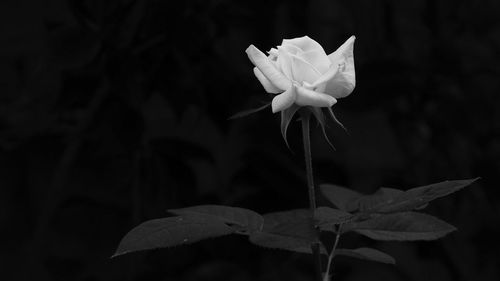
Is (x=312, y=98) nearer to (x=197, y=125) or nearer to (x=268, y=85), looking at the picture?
(x=268, y=85)

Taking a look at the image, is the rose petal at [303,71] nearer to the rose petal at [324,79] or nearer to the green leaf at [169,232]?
the rose petal at [324,79]

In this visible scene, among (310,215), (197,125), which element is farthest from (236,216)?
(197,125)

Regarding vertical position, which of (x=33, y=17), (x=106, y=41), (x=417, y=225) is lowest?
(x=417, y=225)

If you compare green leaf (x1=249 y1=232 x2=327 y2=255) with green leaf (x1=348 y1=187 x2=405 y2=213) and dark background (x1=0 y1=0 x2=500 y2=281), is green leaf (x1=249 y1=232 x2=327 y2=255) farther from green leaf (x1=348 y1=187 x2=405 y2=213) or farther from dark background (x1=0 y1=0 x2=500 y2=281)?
dark background (x1=0 y1=0 x2=500 y2=281)

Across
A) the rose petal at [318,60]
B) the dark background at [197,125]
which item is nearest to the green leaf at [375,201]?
the rose petal at [318,60]

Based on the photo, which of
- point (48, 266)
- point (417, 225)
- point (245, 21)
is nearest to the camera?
point (417, 225)

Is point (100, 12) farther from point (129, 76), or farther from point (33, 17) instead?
point (33, 17)

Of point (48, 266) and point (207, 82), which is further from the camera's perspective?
point (48, 266)

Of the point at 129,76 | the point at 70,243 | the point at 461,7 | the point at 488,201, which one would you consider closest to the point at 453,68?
the point at 461,7
